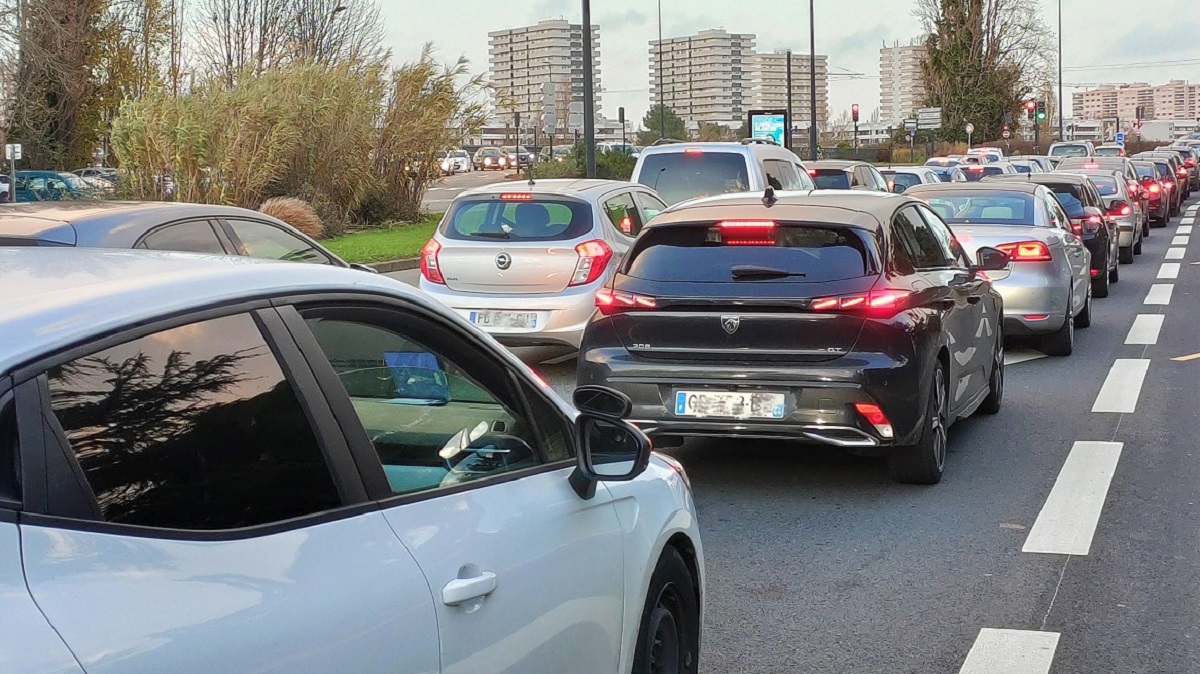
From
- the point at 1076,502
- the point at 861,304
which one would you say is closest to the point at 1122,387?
the point at 1076,502

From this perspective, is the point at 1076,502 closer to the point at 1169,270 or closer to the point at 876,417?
the point at 876,417

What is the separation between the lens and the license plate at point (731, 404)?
7.18 m

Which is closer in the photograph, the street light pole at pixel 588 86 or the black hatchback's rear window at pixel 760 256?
the black hatchback's rear window at pixel 760 256

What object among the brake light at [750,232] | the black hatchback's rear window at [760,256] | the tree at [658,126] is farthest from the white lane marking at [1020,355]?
the tree at [658,126]

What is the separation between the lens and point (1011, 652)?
499 cm

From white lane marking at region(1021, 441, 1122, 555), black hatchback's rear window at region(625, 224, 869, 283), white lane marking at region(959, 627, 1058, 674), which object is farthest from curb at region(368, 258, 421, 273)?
white lane marking at region(959, 627, 1058, 674)

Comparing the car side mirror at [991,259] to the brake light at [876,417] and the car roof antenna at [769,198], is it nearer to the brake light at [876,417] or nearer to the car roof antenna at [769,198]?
the car roof antenna at [769,198]

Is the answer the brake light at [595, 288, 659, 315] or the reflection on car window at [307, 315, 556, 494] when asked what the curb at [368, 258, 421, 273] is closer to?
the brake light at [595, 288, 659, 315]

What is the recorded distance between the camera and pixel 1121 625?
5262mm

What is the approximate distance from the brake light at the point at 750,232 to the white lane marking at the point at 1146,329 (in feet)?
24.6

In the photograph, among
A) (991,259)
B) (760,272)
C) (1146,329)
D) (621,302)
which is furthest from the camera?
(1146,329)

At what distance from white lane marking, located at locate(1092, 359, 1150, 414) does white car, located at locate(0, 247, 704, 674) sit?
7328 millimetres

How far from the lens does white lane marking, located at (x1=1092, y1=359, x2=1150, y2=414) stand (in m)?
10.1

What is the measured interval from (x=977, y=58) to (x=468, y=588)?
291 ft
